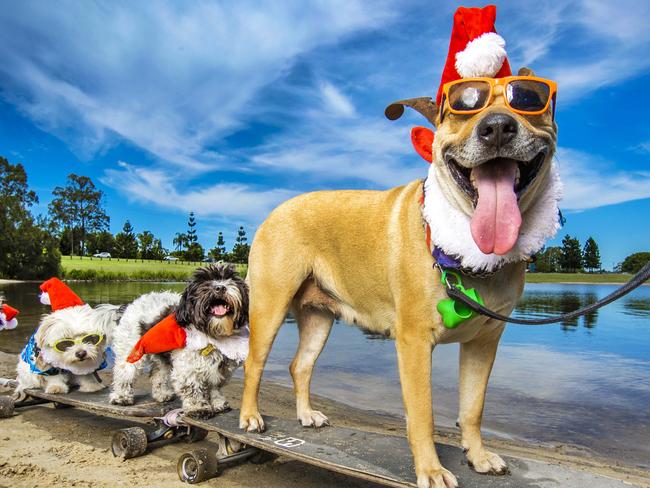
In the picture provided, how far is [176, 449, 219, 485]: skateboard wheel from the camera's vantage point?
13.6 feet

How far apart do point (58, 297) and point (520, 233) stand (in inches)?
225

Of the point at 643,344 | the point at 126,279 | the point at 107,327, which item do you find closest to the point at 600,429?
the point at 107,327

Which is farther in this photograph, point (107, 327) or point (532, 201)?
point (107, 327)

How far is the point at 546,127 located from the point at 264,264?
2544 mm

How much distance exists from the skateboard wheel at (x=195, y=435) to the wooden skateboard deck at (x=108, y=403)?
1.13 ft

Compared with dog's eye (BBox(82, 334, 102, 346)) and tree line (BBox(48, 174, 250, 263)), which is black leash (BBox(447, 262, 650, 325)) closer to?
dog's eye (BBox(82, 334, 102, 346))

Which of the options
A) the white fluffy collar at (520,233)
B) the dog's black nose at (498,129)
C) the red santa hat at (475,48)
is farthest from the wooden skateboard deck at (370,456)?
the red santa hat at (475,48)

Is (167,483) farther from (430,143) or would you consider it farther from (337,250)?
(430,143)

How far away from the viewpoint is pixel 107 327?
238 inches

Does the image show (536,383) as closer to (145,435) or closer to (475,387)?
(475,387)

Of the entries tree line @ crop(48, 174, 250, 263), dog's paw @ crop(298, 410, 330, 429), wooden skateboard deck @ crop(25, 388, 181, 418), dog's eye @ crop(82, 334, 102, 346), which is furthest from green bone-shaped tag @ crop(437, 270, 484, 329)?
tree line @ crop(48, 174, 250, 263)

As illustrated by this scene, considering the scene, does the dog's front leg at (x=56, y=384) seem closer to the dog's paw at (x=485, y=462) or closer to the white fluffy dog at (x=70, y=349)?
the white fluffy dog at (x=70, y=349)

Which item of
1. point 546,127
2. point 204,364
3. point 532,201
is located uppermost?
point 546,127

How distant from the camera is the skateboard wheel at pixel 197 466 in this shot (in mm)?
4156
